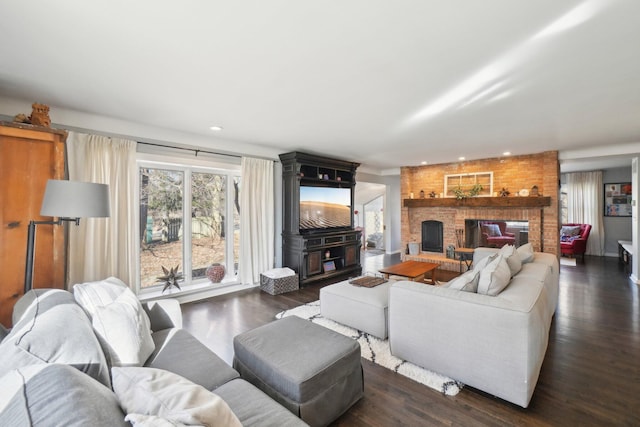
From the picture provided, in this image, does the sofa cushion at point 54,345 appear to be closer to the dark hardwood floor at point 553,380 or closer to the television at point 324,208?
the dark hardwood floor at point 553,380

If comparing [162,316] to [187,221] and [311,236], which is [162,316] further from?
[311,236]

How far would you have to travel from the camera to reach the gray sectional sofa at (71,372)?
0.67 m

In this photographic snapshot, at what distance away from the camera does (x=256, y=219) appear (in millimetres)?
4711

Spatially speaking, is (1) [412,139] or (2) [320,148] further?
(2) [320,148]

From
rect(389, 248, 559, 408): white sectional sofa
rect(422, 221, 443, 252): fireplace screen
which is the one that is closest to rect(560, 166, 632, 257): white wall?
rect(422, 221, 443, 252): fireplace screen

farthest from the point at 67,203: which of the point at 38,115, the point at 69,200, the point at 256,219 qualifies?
the point at 256,219

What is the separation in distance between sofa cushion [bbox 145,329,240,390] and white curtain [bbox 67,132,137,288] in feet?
6.02

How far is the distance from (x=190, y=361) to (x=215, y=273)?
9.36 ft

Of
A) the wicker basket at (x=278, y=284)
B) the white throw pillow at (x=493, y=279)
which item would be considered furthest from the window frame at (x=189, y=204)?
the white throw pillow at (x=493, y=279)

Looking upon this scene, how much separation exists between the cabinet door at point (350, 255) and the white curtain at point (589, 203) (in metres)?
6.55

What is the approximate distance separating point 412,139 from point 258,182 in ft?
8.36

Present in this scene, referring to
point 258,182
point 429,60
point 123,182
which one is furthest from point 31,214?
point 429,60

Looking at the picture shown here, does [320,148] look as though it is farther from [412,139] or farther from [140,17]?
[140,17]

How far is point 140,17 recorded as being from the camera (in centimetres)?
158
